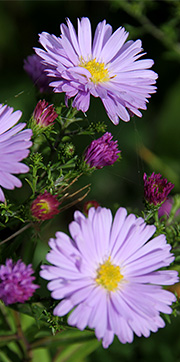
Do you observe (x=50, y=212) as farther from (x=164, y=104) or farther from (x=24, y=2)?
(x=24, y=2)

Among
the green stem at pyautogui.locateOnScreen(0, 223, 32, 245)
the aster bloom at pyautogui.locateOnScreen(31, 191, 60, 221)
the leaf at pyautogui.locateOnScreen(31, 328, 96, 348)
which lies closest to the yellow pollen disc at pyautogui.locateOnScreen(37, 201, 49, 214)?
the aster bloom at pyautogui.locateOnScreen(31, 191, 60, 221)

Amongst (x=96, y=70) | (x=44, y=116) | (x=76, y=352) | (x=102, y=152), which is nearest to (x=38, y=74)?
(x=96, y=70)

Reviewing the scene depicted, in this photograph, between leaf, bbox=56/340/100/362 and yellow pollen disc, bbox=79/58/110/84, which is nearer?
yellow pollen disc, bbox=79/58/110/84

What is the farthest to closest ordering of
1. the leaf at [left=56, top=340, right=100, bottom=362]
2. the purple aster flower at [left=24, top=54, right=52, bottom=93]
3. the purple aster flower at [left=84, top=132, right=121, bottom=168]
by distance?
the leaf at [left=56, top=340, right=100, bottom=362]
the purple aster flower at [left=24, top=54, right=52, bottom=93]
the purple aster flower at [left=84, top=132, right=121, bottom=168]

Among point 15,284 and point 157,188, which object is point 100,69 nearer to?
point 157,188

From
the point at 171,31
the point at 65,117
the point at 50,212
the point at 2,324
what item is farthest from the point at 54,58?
the point at 171,31

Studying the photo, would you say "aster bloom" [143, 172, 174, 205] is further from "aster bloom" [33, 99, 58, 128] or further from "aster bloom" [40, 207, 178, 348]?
"aster bloom" [33, 99, 58, 128]

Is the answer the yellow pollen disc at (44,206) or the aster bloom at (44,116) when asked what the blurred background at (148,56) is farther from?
the yellow pollen disc at (44,206)
